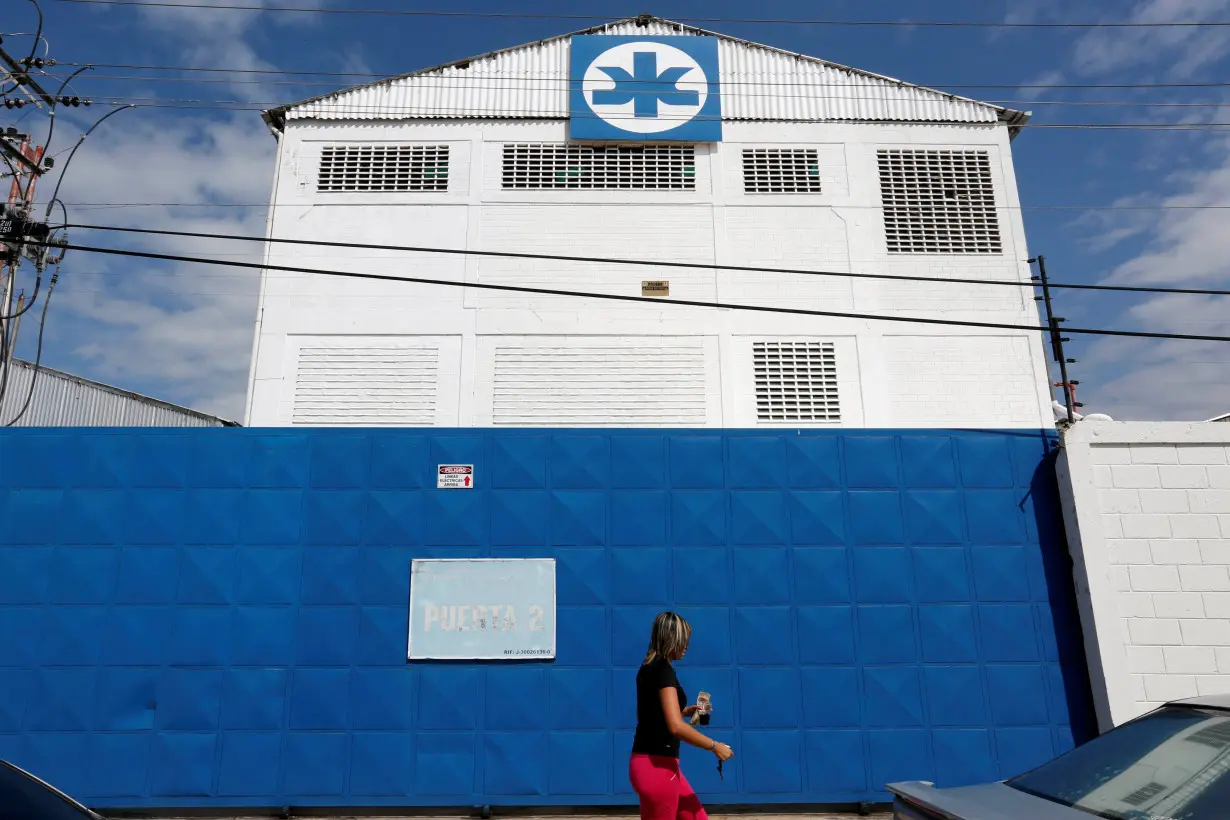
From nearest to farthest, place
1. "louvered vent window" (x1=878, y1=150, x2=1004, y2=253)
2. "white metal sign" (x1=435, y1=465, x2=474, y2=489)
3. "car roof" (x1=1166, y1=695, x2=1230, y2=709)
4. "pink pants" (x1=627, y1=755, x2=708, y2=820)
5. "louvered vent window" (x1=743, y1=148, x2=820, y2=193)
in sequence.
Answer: "car roof" (x1=1166, y1=695, x2=1230, y2=709), "pink pants" (x1=627, y1=755, x2=708, y2=820), "white metal sign" (x1=435, y1=465, x2=474, y2=489), "louvered vent window" (x1=878, y1=150, x2=1004, y2=253), "louvered vent window" (x1=743, y1=148, x2=820, y2=193)

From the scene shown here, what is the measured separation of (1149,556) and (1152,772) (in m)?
4.89

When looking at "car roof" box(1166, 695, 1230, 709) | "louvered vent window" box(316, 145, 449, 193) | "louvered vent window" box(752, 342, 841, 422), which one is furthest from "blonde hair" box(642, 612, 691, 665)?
"louvered vent window" box(316, 145, 449, 193)

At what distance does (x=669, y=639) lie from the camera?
4.16 m

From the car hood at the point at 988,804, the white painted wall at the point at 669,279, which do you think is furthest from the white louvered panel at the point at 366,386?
the car hood at the point at 988,804

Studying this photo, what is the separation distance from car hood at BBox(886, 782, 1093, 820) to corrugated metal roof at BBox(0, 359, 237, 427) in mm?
13566

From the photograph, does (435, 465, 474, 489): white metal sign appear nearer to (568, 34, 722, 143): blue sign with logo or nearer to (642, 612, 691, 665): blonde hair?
(642, 612, 691, 665): blonde hair

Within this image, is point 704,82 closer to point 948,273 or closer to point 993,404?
point 948,273

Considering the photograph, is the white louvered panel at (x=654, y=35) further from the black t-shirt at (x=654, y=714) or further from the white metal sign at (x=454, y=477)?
the black t-shirt at (x=654, y=714)

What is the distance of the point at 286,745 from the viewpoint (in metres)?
6.59

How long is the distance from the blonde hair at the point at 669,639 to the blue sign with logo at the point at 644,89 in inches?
366

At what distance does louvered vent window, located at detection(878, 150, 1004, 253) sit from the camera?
1165cm

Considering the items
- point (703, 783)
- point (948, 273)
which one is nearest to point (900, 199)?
point (948, 273)

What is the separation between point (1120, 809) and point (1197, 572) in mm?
5368

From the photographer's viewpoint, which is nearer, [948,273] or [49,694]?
[49,694]
